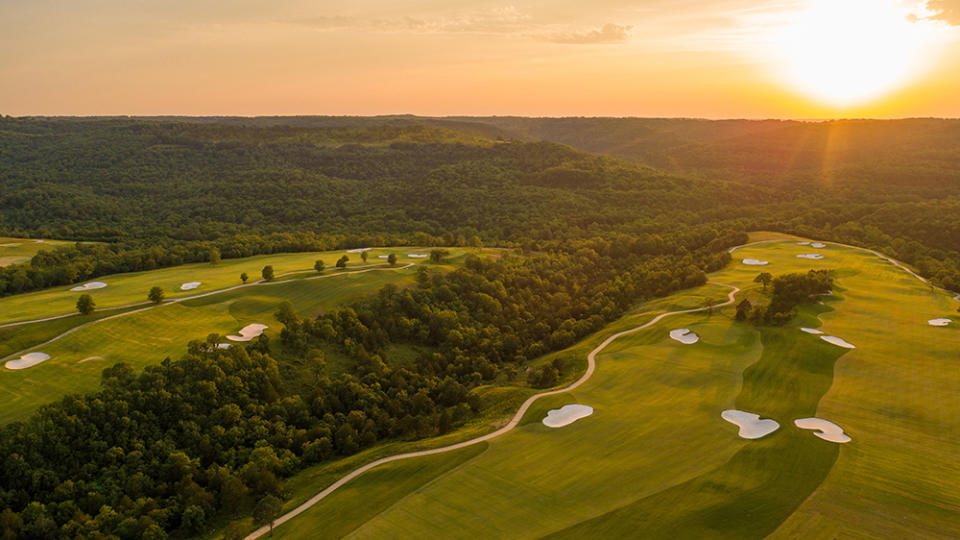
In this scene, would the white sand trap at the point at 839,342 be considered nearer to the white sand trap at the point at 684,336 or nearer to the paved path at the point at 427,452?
the white sand trap at the point at 684,336

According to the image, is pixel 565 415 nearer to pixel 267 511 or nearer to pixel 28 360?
pixel 267 511

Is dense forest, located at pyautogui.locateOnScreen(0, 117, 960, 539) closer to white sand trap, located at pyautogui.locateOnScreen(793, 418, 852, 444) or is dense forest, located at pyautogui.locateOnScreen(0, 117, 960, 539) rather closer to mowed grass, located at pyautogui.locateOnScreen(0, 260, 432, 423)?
mowed grass, located at pyautogui.locateOnScreen(0, 260, 432, 423)

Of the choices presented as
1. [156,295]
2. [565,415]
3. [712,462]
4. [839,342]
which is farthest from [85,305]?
[839,342]

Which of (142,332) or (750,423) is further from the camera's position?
(142,332)

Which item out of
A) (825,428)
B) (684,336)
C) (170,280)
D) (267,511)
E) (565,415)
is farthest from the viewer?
(170,280)

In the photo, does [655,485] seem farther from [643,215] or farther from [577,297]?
[643,215]
